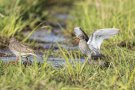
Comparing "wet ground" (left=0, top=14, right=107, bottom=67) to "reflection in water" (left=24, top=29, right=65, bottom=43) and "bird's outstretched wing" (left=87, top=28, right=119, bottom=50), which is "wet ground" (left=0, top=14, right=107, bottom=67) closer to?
"reflection in water" (left=24, top=29, right=65, bottom=43)

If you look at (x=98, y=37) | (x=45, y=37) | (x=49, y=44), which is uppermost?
(x=98, y=37)

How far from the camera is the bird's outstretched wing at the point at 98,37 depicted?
29.4 feet

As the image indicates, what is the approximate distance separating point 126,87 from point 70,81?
0.91 meters

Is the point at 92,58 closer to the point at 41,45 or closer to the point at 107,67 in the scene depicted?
the point at 107,67

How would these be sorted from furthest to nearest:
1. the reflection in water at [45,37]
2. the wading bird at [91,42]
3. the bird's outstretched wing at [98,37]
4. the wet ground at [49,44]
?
the reflection in water at [45,37], the wet ground at [49,44], the wading bird at [91,42], the bird's outstretched wing at [98,37]

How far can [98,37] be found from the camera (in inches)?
365

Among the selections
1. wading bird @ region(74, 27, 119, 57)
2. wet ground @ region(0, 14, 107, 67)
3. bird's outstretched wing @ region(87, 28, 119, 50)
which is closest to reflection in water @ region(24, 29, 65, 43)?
wet ground @ region(0, 14, 107, 67)

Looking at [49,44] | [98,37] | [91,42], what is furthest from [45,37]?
[98,37]

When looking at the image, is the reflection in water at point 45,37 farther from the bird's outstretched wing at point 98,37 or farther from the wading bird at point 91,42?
the bird's outstretched wing at point 98,37

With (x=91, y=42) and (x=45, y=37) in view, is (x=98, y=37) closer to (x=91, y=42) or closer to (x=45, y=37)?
(x=91, y=42)

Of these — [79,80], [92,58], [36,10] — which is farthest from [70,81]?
[36,10]

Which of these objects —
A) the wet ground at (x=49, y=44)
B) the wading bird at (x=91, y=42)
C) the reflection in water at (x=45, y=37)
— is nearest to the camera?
the wading bird at (x=91, y=42)

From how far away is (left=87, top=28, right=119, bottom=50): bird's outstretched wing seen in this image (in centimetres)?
897

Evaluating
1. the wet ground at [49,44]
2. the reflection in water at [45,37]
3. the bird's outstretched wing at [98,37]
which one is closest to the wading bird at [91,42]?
the bird's outstretched wing at [98,37]
